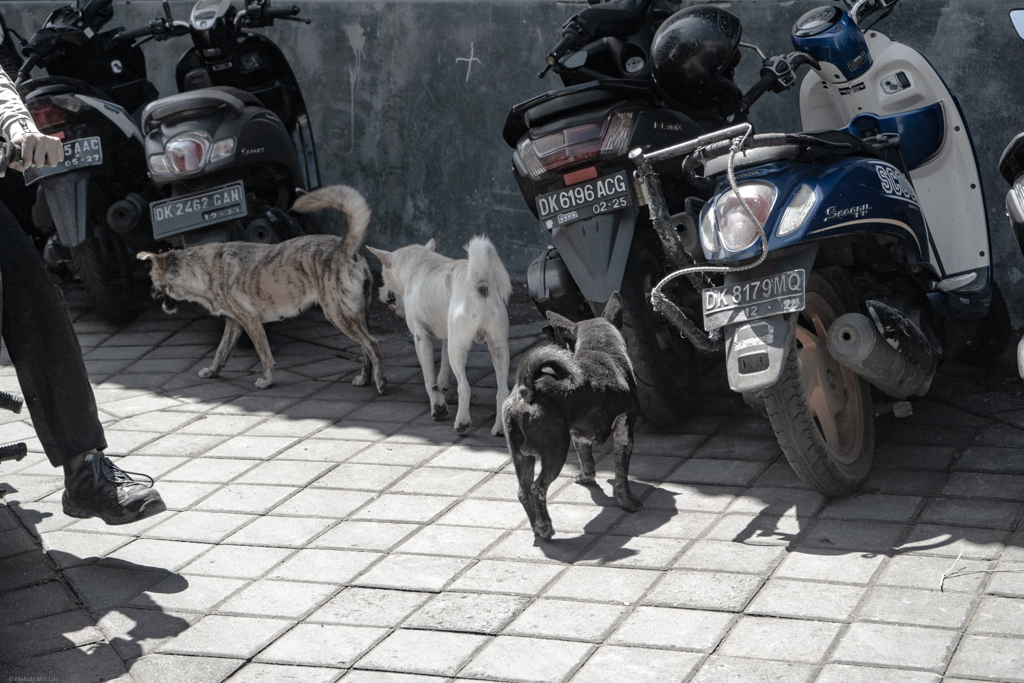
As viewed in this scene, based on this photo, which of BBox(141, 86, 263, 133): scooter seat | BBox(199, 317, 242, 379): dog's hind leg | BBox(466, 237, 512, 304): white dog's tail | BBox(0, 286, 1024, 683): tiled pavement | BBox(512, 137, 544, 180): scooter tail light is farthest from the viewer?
BBox(141, 86, 263, 133): scooter seat

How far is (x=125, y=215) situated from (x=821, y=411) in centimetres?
473

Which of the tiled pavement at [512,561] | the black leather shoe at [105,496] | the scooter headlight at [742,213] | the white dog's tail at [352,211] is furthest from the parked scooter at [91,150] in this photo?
the scooter headlight at [742,213]

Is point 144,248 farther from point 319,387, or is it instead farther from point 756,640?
point 756,640

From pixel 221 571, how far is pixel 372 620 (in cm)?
77

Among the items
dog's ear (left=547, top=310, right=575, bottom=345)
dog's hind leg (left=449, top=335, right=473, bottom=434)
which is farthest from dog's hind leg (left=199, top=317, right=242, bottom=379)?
dog's ear (left=547, top=310, right=575, bottom=345)

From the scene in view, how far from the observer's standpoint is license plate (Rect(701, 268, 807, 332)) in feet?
12.4

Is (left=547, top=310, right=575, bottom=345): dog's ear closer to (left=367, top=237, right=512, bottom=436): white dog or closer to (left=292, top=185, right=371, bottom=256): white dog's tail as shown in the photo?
(left=367, top=237, right=512, bottom=436): white dog

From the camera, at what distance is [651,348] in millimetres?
4805

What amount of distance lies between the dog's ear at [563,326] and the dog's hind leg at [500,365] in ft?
1.66

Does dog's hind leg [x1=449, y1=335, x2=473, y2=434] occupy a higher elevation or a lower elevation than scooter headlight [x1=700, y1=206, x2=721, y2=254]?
lower

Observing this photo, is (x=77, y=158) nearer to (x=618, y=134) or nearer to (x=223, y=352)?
(x=223, y=352)

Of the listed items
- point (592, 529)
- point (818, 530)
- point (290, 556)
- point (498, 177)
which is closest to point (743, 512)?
point (818, 530)

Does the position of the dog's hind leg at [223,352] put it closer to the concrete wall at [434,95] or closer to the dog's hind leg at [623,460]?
the concrete wall at [434,95]

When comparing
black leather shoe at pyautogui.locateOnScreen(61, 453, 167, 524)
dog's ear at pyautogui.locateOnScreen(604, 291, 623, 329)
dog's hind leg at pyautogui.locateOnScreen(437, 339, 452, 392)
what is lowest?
dog's hind leg at pyautogui.locateOnScreen(437, 339, 452, 392)
